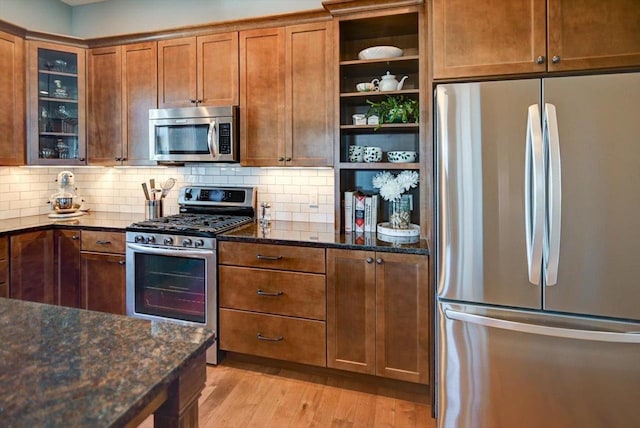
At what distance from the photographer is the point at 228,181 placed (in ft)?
10.7

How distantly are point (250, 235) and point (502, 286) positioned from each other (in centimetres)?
151

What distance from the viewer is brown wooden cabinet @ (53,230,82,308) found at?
2.95 metres

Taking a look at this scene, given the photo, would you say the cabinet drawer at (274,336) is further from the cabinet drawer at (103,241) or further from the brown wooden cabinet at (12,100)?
the brown wooden cabinet at (12,100)

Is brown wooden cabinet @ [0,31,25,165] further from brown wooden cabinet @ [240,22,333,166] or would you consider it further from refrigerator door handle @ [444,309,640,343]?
refrigerator door handle @ [444,309,640,343]

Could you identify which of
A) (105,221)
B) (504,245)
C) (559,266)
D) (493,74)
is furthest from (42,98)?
(559,266)

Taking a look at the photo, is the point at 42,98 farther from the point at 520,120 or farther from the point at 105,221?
the point at 520,120

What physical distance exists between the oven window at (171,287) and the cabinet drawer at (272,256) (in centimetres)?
20

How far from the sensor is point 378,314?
7.34ft

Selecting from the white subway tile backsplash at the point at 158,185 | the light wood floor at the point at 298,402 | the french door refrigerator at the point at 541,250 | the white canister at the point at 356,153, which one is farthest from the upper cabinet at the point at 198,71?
the light wood floor at the point at 298,402

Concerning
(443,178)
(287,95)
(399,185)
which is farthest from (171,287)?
(443,178)

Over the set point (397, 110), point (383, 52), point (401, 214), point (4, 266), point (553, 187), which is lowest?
point (4, 266)

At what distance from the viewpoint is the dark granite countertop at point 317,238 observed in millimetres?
2199

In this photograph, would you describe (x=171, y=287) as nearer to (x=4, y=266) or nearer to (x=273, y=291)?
(x=273, y=291)

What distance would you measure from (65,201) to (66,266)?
62 centimetres
